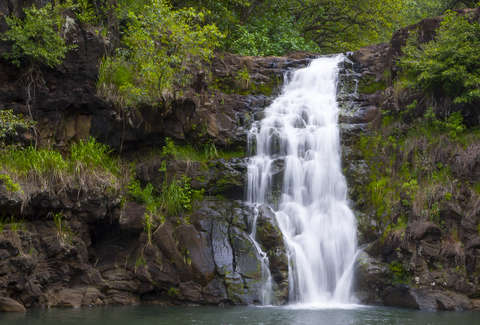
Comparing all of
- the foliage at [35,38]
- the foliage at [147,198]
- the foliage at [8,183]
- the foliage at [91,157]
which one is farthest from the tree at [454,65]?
the foliage at [8,183]

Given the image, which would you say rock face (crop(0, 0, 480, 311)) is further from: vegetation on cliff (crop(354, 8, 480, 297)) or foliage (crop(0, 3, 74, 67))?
foliage (crop(0, 3, 74, 67))

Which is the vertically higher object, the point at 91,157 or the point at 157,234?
Result: the point at 91,157

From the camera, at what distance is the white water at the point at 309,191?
1001 cm

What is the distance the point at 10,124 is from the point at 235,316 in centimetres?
626

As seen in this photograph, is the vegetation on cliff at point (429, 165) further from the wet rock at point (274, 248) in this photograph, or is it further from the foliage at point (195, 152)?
the foliage at point (195, 152)

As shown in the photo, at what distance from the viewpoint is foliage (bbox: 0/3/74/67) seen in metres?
10.2

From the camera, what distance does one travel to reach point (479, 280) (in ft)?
31.0

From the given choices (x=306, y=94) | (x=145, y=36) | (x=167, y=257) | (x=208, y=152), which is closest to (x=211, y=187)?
(x=208, y=152)

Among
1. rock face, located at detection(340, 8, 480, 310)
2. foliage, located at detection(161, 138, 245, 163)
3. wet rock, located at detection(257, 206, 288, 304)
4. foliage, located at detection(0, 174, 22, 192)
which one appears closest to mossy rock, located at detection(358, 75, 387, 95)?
rock face, located at detection(340, 8, 480, 310)

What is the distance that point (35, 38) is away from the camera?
10531mm

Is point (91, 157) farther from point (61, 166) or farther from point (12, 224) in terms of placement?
point (12, 224)

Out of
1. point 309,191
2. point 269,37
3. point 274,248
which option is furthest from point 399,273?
point 269,37

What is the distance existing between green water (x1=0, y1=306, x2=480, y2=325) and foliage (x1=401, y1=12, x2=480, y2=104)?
564cm

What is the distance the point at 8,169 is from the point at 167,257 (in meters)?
3.84
